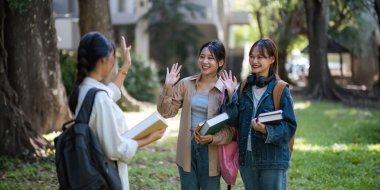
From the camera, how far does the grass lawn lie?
24.4 ft

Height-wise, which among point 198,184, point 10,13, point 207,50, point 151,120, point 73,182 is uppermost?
point 10,13

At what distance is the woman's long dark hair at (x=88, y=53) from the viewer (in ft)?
11.3

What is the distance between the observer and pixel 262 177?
14.5 ft

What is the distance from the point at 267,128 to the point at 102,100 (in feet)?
4.63

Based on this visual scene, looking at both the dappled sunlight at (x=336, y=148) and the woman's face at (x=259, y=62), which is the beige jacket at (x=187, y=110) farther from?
the dappled sunlight at (x=336, y=148)

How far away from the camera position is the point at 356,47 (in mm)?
27812

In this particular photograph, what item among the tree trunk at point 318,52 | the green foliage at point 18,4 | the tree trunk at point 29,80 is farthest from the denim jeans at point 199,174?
the tree trunk at point 318,52

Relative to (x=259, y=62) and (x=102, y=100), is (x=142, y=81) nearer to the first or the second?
(x=259, y=62)

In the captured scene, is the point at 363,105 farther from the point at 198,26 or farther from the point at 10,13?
the point at 10,13

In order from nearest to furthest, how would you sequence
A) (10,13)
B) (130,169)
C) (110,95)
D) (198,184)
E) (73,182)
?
(73,182) → (110,95) → (198,184) → (130,169) → (10,13)

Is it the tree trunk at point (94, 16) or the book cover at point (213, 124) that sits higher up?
the tree trunk at point (94, 16)

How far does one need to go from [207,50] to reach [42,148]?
4656 mm

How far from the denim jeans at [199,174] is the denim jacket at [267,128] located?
0.30 metres

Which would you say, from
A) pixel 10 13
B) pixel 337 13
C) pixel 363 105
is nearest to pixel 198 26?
pixel 337 13
